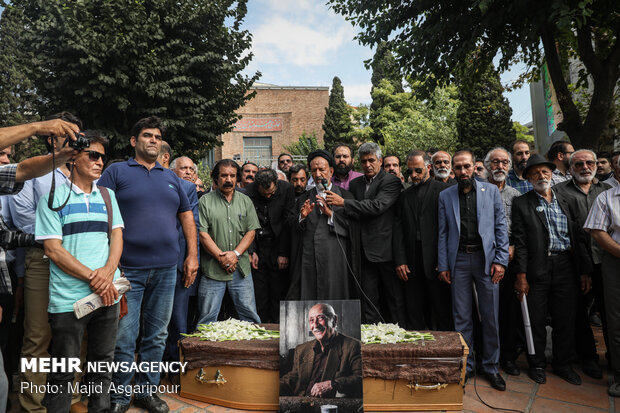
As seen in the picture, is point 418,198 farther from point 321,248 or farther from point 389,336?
point 389,336

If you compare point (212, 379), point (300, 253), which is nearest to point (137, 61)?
point (300, 253)

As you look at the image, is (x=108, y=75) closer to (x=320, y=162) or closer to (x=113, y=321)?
(x=320, y=162)

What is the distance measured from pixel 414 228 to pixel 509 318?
4.59 feet

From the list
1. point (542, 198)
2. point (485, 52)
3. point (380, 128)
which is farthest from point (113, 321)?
point (380, 128)

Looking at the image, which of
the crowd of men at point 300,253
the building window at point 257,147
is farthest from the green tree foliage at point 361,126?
the crowd of men at point 300,253

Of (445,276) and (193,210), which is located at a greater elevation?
(193,210)

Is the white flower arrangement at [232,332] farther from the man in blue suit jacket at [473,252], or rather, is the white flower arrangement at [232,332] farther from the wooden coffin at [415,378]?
the man in blue suit jacket at [473,252]

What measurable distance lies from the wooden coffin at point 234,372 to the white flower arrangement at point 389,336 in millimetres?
841

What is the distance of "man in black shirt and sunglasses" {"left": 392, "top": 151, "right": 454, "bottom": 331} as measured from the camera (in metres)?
4.52

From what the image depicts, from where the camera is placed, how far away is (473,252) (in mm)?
4113

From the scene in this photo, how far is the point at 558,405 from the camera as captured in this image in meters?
3.48

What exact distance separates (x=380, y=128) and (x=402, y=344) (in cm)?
2822

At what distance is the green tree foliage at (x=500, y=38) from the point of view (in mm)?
7160

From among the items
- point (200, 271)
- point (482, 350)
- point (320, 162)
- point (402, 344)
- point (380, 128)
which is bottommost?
point (482, 350)
